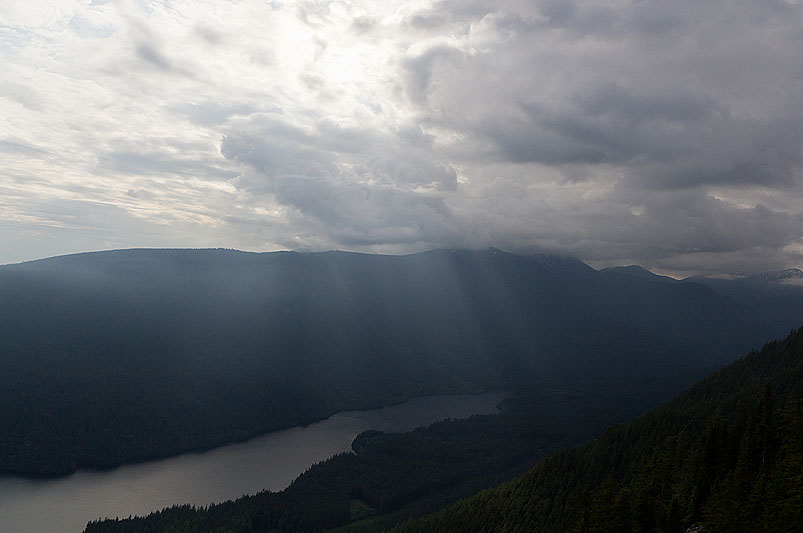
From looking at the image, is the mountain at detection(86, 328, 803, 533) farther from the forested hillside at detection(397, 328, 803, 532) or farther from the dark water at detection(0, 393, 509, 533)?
the dark water at detection(0, 393, 509, 533)

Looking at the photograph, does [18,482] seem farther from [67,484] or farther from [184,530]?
[184,530]

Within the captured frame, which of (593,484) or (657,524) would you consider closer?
(657,524)

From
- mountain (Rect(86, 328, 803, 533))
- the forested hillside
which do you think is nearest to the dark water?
mountain (Rect(86, 328, 803, 533))

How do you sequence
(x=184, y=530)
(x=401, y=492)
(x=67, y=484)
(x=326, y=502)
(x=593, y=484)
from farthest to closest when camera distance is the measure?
(x=67, y=484), (x=401, y=492), (x=326, y=502), (x=184, y=530), (x=593, y=484)

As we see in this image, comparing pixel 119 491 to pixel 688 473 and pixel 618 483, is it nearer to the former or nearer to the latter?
pixel 618 483

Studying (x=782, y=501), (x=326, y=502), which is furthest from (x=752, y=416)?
(x=326, y=502)

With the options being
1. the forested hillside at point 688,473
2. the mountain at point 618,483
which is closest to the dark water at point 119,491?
the mountain at point 618,483

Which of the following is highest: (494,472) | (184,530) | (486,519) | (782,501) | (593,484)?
(782,501)

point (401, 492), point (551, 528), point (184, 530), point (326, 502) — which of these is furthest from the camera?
point (401, 492)
